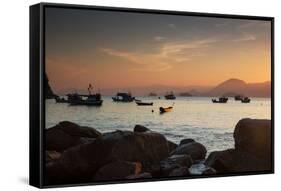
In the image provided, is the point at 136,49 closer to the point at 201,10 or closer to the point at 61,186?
the point at 201,10

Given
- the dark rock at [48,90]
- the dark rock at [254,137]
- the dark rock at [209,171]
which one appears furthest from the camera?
the dark rock at [254,137]

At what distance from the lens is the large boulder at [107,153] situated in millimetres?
6957

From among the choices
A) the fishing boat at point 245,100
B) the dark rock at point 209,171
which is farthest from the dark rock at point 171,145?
the fishing boat at point 245,100

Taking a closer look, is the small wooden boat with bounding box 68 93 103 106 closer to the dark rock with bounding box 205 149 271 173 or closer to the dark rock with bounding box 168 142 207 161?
the dark rock with bounding box 168 142 207 161

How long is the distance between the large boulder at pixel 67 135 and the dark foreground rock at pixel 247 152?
4.33ft

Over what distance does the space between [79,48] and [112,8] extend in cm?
49

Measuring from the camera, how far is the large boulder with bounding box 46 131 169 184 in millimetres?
6957

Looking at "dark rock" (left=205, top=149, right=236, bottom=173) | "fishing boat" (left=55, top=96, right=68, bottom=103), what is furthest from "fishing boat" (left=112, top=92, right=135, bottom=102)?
"dark rock" (left=205, top=149, right=236, bottom=173)

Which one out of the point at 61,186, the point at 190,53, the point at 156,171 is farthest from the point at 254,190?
the point at 61,186

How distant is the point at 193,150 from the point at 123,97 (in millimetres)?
906

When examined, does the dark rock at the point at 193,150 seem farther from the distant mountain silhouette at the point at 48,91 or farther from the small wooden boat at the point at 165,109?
the distant mountain silhouette at the point at 48,91

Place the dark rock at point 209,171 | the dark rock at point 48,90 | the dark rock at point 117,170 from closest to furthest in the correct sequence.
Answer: the dark rock at point 48,90 < the dark rock at point 117,170 < the dark rock at point 209,171

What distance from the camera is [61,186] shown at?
22.7 ft

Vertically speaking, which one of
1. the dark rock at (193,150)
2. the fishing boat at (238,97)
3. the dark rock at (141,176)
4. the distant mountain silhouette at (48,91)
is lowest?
the dark rock at (141,176)
